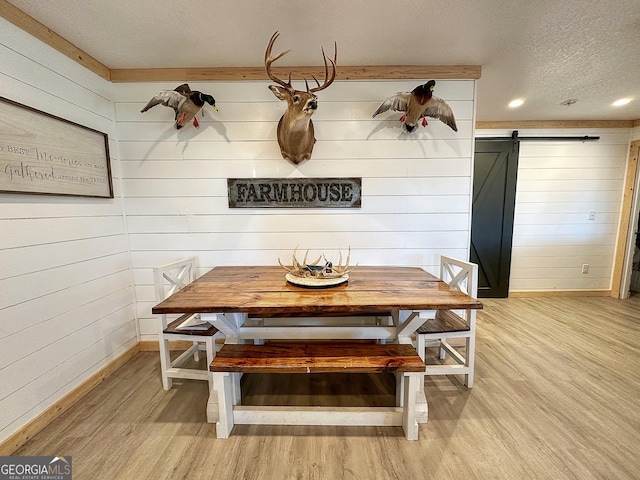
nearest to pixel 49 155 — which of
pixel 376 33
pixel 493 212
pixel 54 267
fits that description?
pixel 54 267

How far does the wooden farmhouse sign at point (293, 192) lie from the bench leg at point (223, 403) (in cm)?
139

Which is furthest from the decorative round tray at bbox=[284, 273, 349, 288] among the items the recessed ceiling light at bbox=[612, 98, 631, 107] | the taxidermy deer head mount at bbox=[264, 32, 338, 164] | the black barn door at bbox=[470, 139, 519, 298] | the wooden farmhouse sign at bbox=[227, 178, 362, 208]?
the recessed ceiling light at bbox=[612, 98, 631, 107]

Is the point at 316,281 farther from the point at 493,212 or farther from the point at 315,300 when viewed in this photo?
the point at 493,212

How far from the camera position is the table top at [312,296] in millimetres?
1356

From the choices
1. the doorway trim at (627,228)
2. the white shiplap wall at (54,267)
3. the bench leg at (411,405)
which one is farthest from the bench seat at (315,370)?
the doorway trim at (627,228)

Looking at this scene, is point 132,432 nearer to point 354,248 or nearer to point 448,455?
point 448,455

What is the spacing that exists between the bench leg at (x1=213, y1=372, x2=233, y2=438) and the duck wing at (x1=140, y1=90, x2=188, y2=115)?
1.93m

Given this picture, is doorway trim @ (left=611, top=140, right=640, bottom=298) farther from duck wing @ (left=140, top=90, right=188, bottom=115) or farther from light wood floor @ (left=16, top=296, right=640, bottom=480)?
duck wing @ (left=140, top=90, right=188, bottom=115)

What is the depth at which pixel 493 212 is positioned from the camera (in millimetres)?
3674

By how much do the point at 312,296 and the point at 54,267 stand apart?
1736 mm

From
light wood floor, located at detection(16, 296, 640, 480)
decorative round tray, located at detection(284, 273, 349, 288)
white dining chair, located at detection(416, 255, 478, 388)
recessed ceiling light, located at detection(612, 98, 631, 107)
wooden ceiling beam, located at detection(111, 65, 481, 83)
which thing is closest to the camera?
light wood floor, located at detection(16, 296, 640, 480)

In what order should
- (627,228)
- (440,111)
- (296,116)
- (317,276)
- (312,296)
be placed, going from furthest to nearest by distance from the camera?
1. (627,228)
2. (440,111)
3. (296,116)
4. (317,276)
5. (312,296)

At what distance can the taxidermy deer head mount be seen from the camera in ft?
5.56

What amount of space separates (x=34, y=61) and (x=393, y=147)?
2.56 meters
